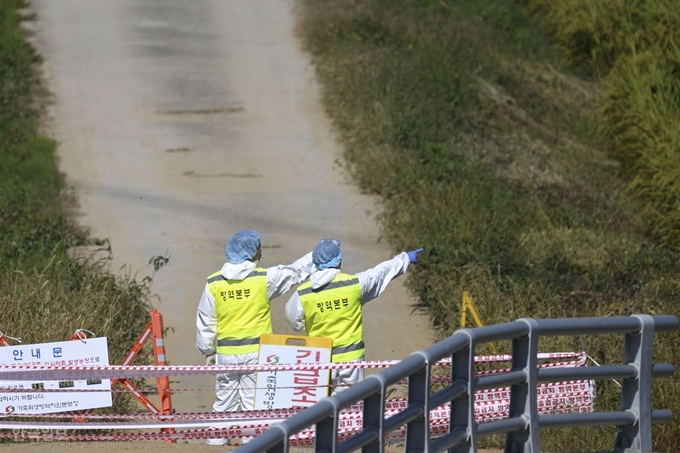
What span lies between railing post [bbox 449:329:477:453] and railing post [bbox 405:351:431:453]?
0.32m

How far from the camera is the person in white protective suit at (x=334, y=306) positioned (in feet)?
27.8

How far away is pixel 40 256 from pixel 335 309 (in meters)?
5.95

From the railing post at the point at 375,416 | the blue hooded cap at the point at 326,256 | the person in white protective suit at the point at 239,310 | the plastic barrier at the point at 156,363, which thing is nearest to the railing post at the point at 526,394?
the railing post at the point at 375,416

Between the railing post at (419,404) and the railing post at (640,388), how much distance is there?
4.89 ft

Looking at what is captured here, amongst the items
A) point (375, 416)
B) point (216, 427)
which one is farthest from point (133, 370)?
point (375, 416)

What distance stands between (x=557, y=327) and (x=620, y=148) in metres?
13.3

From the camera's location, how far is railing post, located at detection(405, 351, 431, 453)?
5.49m

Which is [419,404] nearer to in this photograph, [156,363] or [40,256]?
[156,363]

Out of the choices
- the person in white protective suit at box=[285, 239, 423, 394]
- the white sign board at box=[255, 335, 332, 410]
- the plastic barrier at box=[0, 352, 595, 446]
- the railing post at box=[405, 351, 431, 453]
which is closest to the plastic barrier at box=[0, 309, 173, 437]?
the plastic barrier at box=[0, 352, 595, 446]

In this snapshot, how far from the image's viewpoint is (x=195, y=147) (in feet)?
60.4

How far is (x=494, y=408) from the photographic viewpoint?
8.95 m

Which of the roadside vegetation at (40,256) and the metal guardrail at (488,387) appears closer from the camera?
the metal guardrail at (488,387)

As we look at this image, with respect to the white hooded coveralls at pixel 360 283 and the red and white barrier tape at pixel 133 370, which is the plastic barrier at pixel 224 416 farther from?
the white hooded coveralls at pixel 360 283

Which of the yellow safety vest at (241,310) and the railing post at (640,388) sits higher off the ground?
the railing post at (640,388)
